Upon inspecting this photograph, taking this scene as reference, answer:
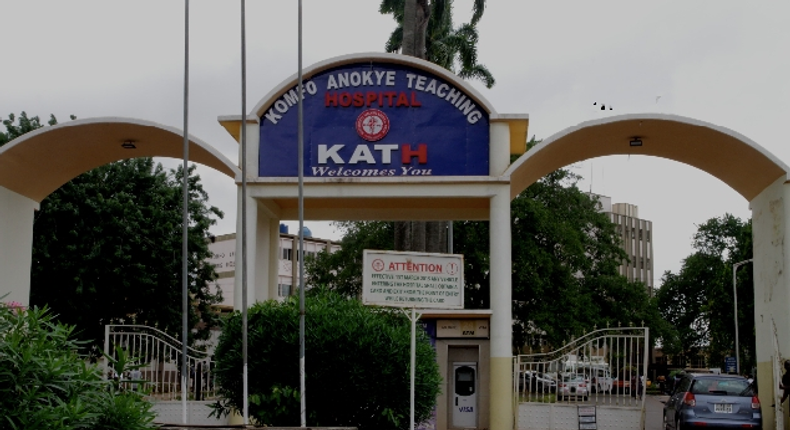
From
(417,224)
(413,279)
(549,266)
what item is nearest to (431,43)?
(417,224)

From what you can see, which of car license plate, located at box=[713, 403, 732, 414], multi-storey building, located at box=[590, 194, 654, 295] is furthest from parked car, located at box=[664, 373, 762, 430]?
multi-storey building, located at box=[590, 194, 654, 295]

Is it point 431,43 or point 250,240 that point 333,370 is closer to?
point 250,240

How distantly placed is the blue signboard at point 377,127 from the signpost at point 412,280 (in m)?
5.73

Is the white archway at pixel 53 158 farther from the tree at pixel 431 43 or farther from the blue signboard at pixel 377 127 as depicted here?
the tree at pixel 431 43

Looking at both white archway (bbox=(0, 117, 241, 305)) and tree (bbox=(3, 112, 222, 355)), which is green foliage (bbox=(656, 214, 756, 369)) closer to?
tree (bbox=(3, 112, 222, 355))

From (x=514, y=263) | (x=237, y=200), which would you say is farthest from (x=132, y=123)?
(x=514, y=263)

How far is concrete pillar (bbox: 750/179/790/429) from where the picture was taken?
1902 cm

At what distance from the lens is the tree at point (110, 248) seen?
2914cm

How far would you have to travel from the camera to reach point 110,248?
97.1 ft

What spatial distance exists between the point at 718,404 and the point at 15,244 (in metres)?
14.7

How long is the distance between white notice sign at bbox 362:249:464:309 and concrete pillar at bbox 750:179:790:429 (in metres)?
7.75

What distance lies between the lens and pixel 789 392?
60.4 feet

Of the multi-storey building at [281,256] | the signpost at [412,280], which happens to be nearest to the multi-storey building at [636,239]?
the multi-storey building at [281,256]

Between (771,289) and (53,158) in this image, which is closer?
(771,289)
